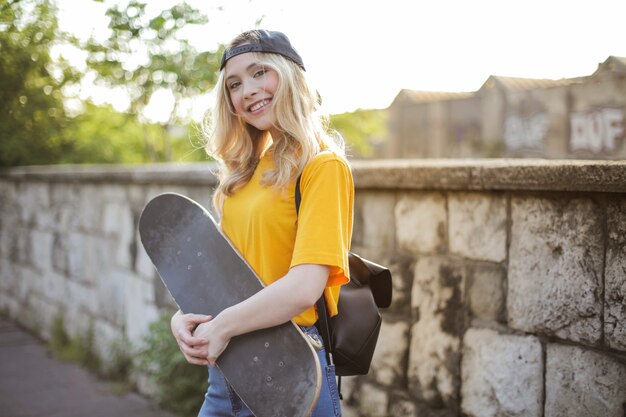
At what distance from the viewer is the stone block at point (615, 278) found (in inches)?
70.1

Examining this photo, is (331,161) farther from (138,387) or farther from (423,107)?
(423,107)

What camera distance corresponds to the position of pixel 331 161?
1485 mm

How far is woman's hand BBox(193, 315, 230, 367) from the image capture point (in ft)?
4.95

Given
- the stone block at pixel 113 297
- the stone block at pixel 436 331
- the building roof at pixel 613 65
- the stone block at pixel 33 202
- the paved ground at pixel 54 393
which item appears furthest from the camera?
the stone block at pixel 33 202

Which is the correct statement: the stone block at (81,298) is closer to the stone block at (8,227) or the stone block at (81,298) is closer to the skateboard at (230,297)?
the stone block at (8,227)

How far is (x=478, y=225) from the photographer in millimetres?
2227

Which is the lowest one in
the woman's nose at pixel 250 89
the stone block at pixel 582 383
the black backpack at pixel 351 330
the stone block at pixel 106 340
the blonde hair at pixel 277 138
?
the stone block at pixel 106 340

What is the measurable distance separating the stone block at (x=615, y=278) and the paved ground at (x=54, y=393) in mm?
2659

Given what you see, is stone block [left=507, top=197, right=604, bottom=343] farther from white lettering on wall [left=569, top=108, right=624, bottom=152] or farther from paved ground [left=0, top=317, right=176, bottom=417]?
white lettering on wall [left=569, top=108, right=624, bottom=152]

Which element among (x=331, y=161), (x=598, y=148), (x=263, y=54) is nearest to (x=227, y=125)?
(x=263, y=54)

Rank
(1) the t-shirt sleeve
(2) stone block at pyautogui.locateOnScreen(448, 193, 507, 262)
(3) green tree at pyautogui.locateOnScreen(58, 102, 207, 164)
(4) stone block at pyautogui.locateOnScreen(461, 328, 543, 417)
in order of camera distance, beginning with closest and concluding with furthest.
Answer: (1) the t-shirt sleeve
(4) stone block at pyautogui.locateOnScreen(461, 328, 543, 417)
(2) stone block at pyautogui.locateOnScreen(448, 193, 507, 262)
(3) green tree at pyautogui.locateOnScreen(58, 102, 207, 164)

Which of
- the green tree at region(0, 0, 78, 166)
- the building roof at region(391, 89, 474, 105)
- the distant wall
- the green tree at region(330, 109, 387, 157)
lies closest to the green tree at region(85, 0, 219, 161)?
the green tree at region(0, 0, 78, 166)

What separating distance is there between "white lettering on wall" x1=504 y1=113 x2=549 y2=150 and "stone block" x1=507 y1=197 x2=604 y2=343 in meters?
24.1

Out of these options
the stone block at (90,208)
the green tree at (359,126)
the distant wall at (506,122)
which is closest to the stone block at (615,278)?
the stone block at (90,208)
